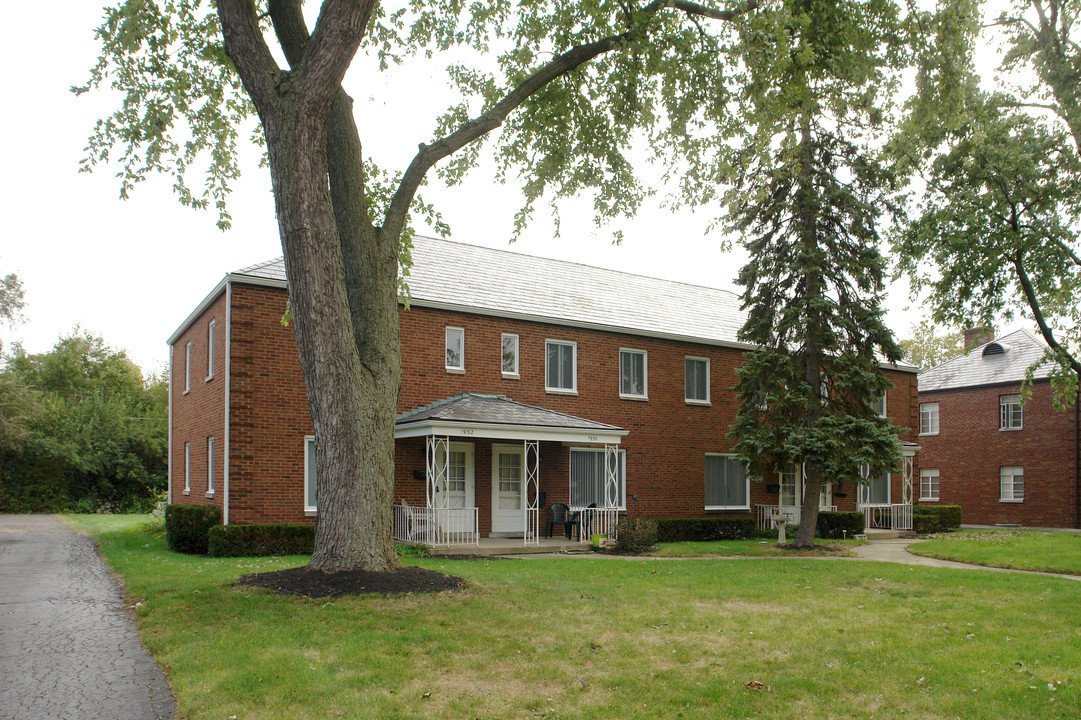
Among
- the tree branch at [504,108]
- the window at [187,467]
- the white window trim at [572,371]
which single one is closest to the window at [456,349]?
the white window trim at [572,371]

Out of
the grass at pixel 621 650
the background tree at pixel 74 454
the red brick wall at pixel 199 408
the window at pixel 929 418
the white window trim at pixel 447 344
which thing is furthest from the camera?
the background tree at pixel 74 454

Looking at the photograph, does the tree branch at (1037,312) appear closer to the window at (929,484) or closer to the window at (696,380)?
the window at (696,380)

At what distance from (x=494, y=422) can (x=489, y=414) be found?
64 cm

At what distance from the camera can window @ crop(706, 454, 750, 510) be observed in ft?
80.3

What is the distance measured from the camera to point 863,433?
63.0 ft

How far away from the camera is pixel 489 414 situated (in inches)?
719

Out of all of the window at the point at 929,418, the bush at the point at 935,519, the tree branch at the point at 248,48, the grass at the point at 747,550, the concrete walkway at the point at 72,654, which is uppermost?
the tree branch at the point at 248,48

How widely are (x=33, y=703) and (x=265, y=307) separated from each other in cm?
1243

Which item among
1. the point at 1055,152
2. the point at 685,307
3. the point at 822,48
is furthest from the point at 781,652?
the point at 685,307

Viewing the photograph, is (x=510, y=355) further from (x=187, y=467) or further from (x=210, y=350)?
(x=187, y=467)

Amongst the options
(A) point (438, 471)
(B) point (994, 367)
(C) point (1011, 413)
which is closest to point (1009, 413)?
(C) point (1011, 413)

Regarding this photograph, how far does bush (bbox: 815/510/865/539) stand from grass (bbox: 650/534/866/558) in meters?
2.69

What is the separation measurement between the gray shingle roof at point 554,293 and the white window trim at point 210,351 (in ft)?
8.21

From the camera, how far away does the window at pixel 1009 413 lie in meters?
32.8
